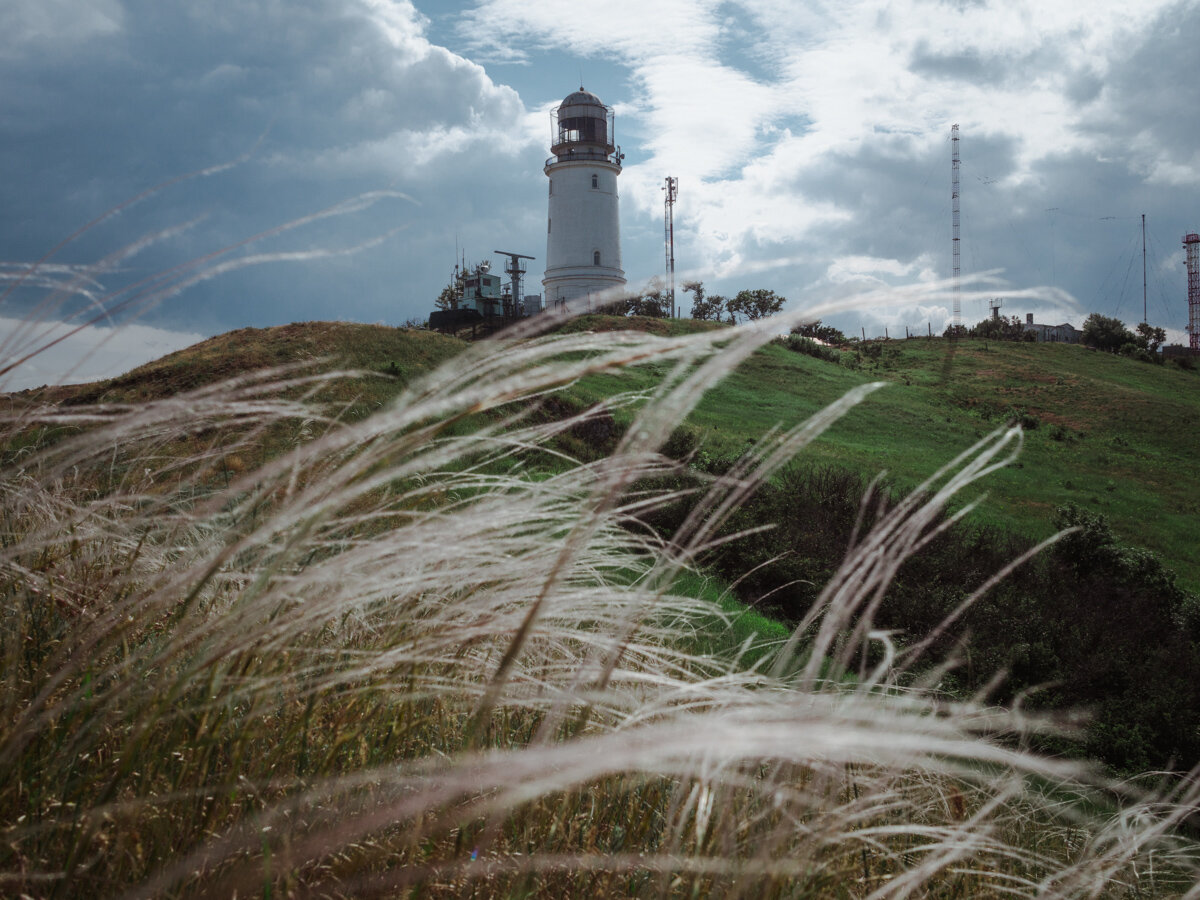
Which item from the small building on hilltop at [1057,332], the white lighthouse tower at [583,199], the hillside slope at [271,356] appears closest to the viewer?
the hillside slope at [271,356]

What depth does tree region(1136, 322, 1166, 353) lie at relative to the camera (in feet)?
160

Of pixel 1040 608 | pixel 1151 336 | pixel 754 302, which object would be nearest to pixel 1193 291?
pixel 1151 336

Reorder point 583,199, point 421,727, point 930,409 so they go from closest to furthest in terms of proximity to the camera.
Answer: point 421,727 < point 930,409 < point 583,199

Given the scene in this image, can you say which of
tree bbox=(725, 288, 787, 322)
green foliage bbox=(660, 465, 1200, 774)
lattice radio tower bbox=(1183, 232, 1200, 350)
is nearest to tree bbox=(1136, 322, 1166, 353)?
lattice radio tower bbox=(1183, 232, 1200, 350)

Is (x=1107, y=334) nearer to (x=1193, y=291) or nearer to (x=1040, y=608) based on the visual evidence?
(x=1193, y=291)

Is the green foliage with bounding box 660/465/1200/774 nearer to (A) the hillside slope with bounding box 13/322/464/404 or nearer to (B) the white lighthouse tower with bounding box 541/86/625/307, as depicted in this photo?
(A) the hillside slope with bounding box 13/322/464/404

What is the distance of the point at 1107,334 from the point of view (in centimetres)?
4600

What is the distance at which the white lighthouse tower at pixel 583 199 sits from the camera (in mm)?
39625

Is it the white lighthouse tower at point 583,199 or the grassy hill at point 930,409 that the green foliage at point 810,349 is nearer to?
the grassy hill at point 930,409

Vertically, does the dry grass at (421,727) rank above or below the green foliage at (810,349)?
below

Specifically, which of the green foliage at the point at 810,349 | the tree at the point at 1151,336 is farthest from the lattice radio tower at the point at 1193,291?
the green foliage at the point at 810,349

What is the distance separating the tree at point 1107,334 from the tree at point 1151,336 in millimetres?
2805

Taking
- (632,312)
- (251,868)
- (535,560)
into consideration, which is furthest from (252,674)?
(632,312)

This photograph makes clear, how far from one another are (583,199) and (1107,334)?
33846mm
